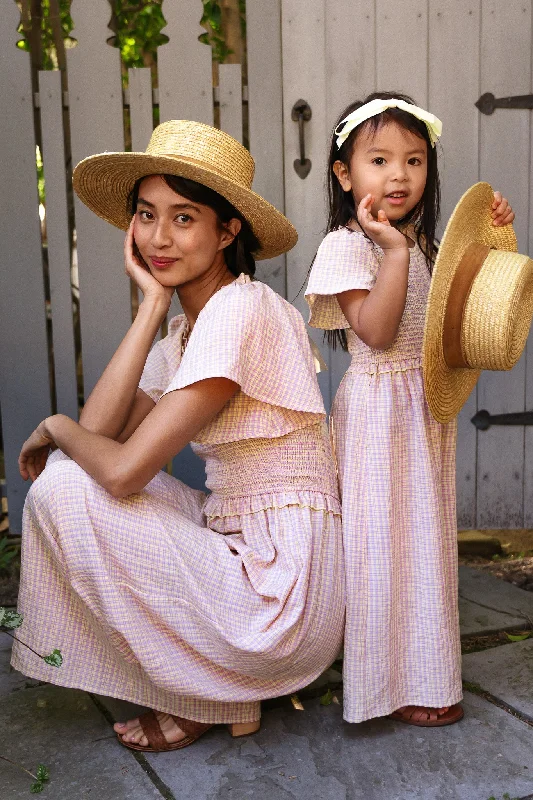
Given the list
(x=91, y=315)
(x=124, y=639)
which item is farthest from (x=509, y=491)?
(x=124, y=639)

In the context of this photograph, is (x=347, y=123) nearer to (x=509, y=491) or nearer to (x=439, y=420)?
(x=439, y=420)

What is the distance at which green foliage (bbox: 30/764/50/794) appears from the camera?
188 centimetres

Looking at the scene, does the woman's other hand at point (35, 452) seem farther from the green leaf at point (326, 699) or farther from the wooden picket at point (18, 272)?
the wooden picket at point (18, 272)

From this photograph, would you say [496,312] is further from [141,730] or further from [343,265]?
[141,730]

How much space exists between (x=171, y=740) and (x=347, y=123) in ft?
5.21

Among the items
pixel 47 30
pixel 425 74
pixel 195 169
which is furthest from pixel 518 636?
pixel 47 30

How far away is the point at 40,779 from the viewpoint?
190 cm

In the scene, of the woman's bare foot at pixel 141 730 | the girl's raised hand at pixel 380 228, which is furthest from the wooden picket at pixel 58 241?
the girl's raised hand at pixel 380 228

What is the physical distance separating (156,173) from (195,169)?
0.18 meters

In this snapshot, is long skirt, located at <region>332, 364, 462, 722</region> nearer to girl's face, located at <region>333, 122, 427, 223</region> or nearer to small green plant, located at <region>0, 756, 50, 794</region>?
girl's face, located at <region>333, 122, 427, 223</region>

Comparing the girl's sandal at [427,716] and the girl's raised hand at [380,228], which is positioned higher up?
the girl's raised hand at [380,228]

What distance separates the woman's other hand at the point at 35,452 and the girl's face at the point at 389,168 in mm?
1025

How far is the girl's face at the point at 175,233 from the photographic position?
214 centimetres

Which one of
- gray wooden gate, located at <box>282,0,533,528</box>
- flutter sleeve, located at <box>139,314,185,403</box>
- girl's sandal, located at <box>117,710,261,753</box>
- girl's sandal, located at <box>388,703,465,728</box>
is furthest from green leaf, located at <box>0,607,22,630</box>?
gray wooden gate, located at <box>282,0,533,528</box>
